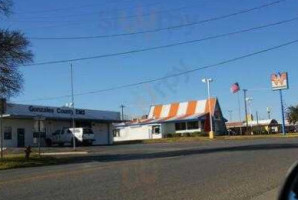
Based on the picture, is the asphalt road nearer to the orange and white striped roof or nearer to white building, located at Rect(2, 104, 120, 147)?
white building, located at Rect(2, 104, 120, 147)

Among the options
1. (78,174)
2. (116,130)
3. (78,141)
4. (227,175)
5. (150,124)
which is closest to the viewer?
(227,175)

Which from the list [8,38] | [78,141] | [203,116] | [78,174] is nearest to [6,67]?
[8,38]

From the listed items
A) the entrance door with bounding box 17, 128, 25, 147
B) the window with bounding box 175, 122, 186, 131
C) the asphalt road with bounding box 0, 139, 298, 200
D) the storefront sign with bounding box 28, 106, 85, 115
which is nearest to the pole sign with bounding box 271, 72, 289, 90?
the window with bounding box 175, 122, 186, 131

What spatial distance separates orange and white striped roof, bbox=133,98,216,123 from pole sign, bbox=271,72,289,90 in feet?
30.2

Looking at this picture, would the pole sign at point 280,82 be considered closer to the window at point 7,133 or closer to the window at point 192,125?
the window at point 192,125

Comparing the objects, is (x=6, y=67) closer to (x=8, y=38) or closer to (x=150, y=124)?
(x=8, y=38)

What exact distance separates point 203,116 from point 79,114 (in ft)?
77.1

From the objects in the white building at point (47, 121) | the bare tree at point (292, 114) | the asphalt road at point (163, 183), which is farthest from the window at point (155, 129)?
the asphalt road at point (163, 183)

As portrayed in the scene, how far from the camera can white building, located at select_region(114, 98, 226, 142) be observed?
83.6m

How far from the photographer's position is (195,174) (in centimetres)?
1580

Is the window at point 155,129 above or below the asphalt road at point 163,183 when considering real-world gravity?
above

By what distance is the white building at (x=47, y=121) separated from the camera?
182 ft

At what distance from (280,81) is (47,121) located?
122ft

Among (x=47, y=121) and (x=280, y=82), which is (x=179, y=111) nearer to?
(x=280, y=82)
